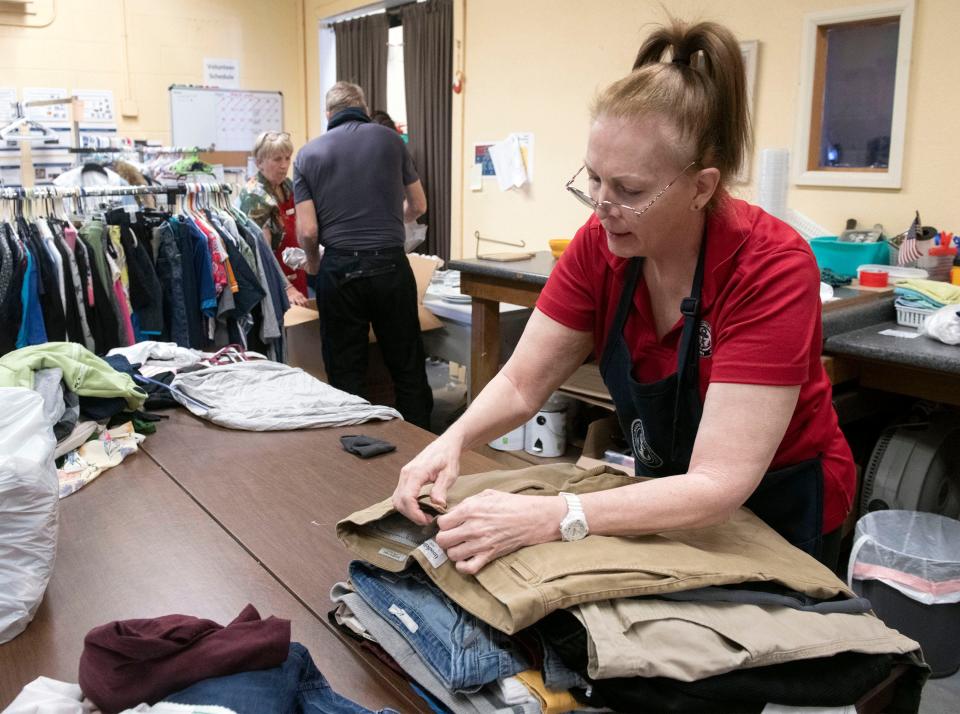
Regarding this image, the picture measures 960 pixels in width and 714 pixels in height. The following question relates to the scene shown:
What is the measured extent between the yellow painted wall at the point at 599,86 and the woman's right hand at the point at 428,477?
229 cm

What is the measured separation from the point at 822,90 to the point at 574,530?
275cm

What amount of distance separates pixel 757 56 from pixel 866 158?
599mm

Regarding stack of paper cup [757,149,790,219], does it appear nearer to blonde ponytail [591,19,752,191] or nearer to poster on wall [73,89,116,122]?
blonde ponytail [591,19,752,191]

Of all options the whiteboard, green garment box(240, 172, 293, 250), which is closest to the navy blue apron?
green garment box(240, 172, 293, 250)

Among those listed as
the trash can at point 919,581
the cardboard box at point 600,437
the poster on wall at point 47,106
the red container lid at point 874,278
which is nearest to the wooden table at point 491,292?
the cardboard box at point 600,437

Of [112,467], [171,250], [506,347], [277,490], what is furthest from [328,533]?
[506,347]

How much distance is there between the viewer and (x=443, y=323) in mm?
4008

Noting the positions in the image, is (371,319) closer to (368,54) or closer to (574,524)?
(574,524)

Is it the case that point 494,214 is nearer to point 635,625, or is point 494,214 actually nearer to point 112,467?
point 112,467

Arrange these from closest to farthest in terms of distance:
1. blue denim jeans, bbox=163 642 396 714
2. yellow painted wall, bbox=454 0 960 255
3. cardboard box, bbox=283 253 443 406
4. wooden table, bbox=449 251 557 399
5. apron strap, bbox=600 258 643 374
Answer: blue denim jeans, bbox=163 642 396 714, apron strap, bbox=600 258 643 374, yellow painted wall, bbox=454 0 960 255, wooden table, bbox=449 251 557 399, cardboard box, bbox=283 253 443 406

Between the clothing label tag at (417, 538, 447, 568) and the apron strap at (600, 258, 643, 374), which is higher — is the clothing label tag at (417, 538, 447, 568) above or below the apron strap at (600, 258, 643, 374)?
below

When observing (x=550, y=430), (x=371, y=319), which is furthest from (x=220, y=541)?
(x=371, y=319)

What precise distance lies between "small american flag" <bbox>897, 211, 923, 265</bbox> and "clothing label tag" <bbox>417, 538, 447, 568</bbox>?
2333 mm

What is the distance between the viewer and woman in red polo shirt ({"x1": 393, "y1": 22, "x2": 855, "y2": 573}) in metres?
1.06
